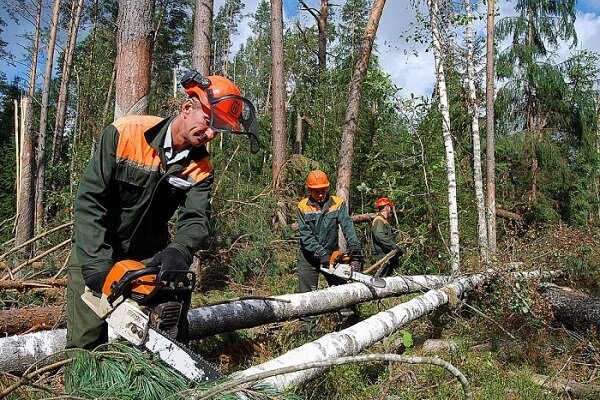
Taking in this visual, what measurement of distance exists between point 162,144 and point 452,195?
23.8ft

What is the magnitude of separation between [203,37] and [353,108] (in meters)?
3.60

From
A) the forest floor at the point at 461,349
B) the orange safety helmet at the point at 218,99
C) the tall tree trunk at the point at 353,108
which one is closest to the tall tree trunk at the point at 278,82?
the tall tree trunk at the point at 353,108

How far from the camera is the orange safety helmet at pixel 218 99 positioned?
2.71 metres

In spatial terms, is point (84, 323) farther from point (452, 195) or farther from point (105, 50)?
point (105, 50)

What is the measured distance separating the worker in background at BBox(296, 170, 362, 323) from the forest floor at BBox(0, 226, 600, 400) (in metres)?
0.55

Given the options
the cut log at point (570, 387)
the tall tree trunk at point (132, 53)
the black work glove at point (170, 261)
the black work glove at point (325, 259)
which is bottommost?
the cut log at point (570, 387)

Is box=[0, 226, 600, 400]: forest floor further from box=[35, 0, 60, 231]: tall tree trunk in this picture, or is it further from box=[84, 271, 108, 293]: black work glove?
box=[35, 0, 60, 231]: tall tree trunk

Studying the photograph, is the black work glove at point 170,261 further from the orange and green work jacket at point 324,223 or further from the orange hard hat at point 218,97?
the orange and green work jacket at point 324,223

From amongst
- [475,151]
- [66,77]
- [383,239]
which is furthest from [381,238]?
[66,77]

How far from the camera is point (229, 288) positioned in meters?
8.28

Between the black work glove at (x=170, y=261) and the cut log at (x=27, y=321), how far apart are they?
2.30 m

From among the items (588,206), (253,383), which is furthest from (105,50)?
(253,383)

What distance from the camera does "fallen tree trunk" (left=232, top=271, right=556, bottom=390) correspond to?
10.1 ft

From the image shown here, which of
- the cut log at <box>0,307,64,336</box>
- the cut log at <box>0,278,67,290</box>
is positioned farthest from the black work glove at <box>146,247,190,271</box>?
the cut log at <box>0,278,67,290</box>
